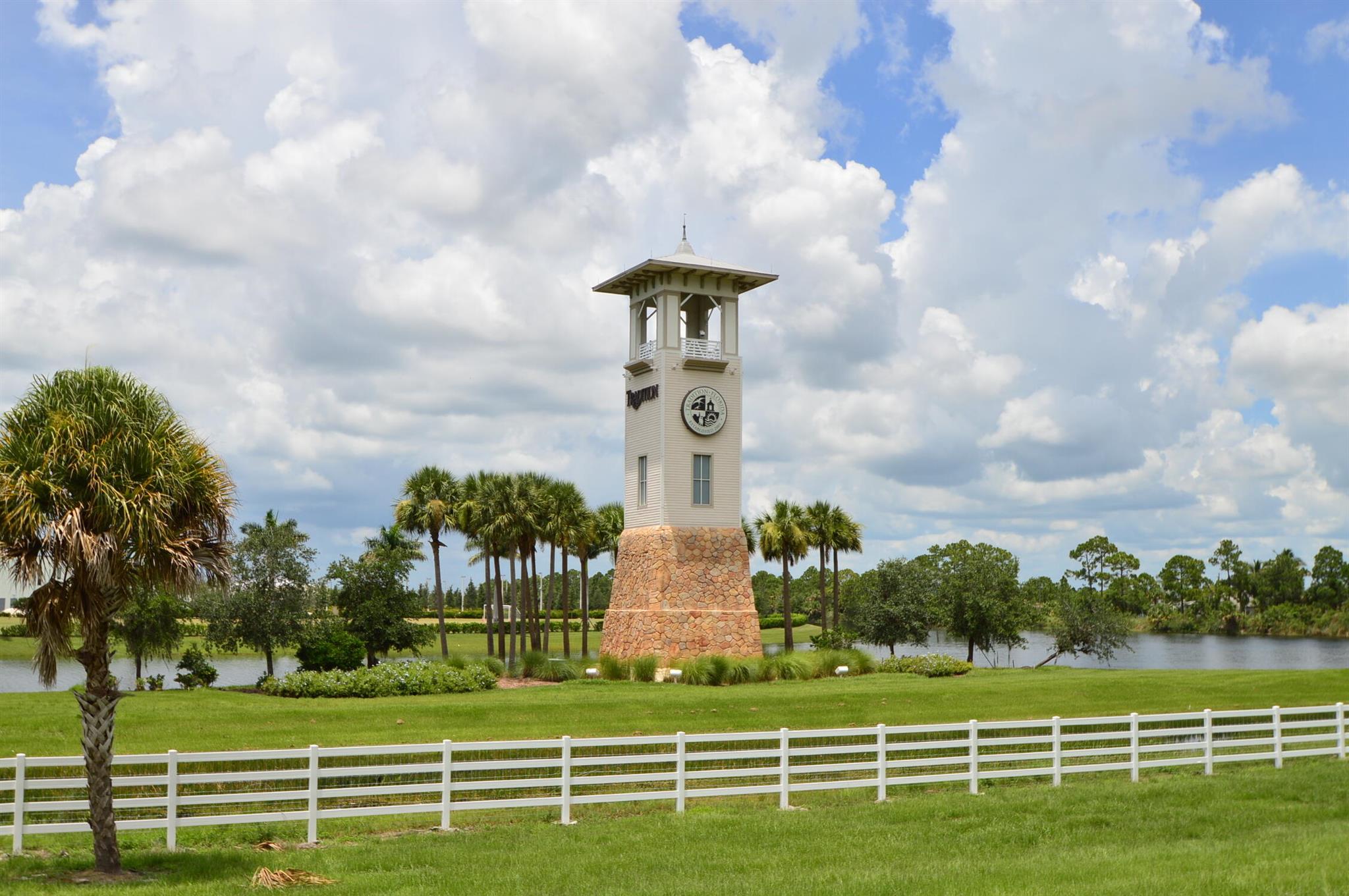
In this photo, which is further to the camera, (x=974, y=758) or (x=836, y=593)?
(x=836, y=593)

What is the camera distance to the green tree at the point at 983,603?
208 feet

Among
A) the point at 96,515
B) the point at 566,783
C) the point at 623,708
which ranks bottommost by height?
the point at 623,708

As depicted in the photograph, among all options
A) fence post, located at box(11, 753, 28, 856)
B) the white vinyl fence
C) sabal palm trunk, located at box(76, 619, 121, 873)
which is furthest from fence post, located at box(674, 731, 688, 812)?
fence post, located at box(11, 753, 28, 856)

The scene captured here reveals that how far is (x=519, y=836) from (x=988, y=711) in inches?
817

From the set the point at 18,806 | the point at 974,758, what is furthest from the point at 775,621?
the point at 18,806

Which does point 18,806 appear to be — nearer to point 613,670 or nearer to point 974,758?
point 974,758

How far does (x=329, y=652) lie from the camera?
45.5 meters

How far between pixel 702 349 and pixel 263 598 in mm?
20113

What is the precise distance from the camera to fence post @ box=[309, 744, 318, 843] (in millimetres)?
15188

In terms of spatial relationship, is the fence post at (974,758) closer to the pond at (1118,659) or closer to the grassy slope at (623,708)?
the grassy slope at (623,708)

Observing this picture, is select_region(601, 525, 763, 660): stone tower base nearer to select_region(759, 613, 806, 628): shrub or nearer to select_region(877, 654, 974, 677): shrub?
select_region(877, 654, 974, 677): shrub

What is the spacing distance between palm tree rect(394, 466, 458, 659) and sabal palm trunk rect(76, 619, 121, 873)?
4792cm

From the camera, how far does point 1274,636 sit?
12400 centimetres

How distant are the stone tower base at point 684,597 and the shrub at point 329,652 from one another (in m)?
9.99
